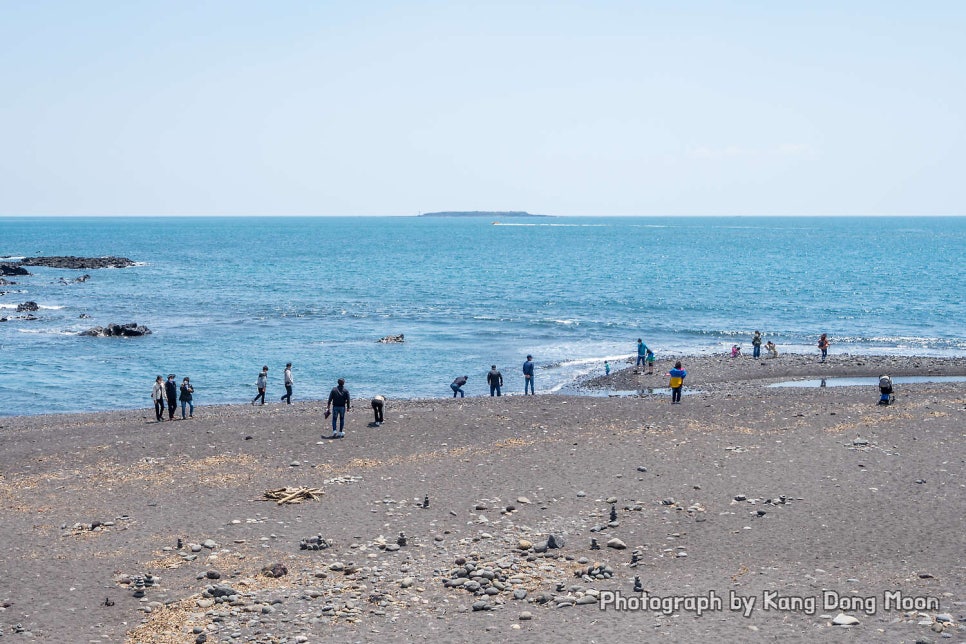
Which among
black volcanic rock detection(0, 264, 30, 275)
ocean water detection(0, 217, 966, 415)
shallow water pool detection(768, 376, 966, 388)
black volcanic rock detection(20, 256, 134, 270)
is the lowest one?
shallow water pool detection(768, 376, 966, 388)

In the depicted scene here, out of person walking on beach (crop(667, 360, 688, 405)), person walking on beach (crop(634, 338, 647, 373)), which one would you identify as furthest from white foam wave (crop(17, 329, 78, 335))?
person walking on beach (crop(667, 360, 688, 405))

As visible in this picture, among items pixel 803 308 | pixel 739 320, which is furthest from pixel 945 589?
pixel 803 308

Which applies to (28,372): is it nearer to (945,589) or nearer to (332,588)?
(332,588)

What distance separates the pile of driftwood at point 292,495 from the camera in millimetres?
19562

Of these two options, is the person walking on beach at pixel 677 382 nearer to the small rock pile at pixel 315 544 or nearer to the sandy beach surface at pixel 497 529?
the sandy beach surface at pixel 497 529

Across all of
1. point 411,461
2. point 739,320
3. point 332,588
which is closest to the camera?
point 332,588

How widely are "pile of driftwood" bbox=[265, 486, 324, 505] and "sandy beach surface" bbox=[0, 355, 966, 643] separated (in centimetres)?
25

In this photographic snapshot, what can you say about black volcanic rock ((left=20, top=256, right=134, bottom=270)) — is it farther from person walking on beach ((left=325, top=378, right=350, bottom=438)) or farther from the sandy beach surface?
person walking on beach ((left=325, top=378, right=350, bottom=438))

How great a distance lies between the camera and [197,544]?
16891mm

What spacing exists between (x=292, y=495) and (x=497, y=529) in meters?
4.90

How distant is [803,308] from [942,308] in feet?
36.5

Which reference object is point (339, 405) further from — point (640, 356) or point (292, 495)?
point (640, 356)

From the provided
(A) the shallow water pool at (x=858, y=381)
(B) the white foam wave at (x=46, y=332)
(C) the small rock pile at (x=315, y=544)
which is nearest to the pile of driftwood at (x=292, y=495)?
(C) the small rock pile at (x=315, y=544)

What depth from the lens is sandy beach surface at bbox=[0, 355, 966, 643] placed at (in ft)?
45.2
